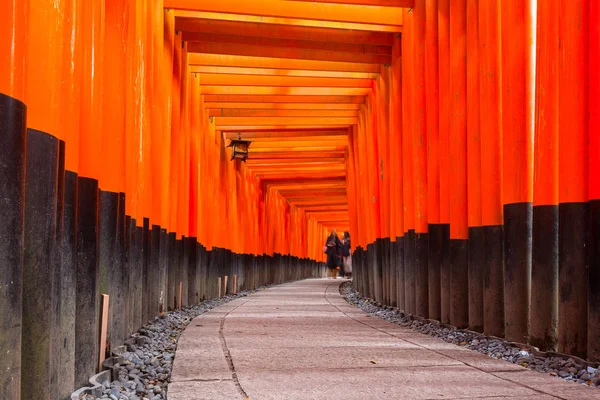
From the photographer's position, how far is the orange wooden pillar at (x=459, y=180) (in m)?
8.27

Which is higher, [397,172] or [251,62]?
[251,62]

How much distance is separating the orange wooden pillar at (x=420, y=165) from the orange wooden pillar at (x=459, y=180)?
4.57 ft

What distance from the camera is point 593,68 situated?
5.19 metres

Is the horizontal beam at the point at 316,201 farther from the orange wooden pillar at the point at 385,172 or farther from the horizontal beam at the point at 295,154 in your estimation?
the orange wooden pillar at the point at 385,172

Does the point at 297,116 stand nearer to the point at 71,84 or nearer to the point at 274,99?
the point at 274,99

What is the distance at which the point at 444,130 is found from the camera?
9102 millimetres

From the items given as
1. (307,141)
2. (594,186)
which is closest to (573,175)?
(594,186)

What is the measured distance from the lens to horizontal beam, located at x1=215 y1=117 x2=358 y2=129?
1831 centimetres

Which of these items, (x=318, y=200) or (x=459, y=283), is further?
(x=318, y=200)

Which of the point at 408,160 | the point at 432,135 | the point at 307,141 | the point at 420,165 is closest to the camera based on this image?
the point at 432,135

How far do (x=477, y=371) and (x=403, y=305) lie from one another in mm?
6328

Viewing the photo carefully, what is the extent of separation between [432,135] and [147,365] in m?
5.26

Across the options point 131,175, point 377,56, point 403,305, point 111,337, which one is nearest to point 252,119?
point 377,56

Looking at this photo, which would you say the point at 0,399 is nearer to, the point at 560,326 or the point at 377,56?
the point at 560,326
